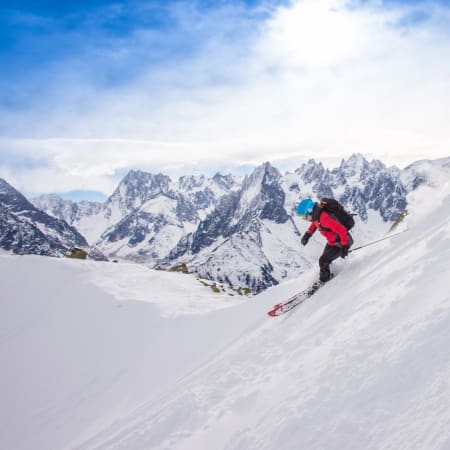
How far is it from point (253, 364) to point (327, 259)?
14.6ft

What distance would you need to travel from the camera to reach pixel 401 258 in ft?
25.4

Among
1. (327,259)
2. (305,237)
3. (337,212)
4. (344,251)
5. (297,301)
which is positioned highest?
(337,212)

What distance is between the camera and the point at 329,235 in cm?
1025

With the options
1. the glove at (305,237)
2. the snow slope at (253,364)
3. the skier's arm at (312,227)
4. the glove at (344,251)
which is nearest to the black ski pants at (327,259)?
the glove at (344,251)

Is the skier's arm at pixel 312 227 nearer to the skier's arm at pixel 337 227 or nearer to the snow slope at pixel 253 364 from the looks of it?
the skier's arm at pixel 337 227

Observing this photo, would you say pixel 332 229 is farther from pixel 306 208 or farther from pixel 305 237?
pixel 305 237

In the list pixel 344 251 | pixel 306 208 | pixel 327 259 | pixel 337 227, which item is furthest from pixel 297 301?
pixel 306 208

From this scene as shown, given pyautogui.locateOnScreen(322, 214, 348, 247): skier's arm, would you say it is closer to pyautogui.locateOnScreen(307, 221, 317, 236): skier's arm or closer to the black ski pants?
the black ski pants

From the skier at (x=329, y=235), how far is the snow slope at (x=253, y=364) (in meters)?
0.50

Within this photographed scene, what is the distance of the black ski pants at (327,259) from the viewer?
10.2 meters

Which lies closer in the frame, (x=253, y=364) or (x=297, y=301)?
(x=253, y=364)

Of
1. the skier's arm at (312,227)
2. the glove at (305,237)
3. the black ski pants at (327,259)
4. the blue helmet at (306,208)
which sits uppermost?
the blue helmet at (306,208)

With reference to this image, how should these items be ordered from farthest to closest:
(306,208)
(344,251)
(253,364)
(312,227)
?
(312,227)
(306,208)
(344,251)
(253,364)

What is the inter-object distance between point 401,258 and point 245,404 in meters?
4.62
